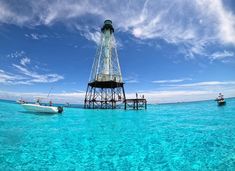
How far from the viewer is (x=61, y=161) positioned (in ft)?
25.8

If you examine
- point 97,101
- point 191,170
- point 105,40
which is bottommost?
point 191,170

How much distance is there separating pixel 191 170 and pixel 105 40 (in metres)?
41.5

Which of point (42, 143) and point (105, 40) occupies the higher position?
point (105, 40)

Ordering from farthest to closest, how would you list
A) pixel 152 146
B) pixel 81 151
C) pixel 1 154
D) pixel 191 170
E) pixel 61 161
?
pixel 152 146, pixel 81 151, pixel 1 154, pixel 61 161, pixel 191 170

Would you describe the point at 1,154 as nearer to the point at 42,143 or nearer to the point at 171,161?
the point at 42,143

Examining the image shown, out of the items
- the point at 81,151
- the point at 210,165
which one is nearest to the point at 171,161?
the point at 210,165

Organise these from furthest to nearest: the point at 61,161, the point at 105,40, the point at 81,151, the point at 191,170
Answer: the point at 105,40, the point at 81,151, the point at 61,161, the point at 191,170

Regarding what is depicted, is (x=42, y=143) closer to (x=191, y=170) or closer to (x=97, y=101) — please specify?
(x=191, y=170)

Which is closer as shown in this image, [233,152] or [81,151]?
[233,152]

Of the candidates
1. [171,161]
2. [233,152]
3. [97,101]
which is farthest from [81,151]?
[97,101]

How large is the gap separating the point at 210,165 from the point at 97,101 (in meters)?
40.9

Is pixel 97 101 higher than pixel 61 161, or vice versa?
pixel 97 101

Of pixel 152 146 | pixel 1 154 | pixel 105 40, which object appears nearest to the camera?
pixel 1 154

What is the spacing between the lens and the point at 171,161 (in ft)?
25.8
